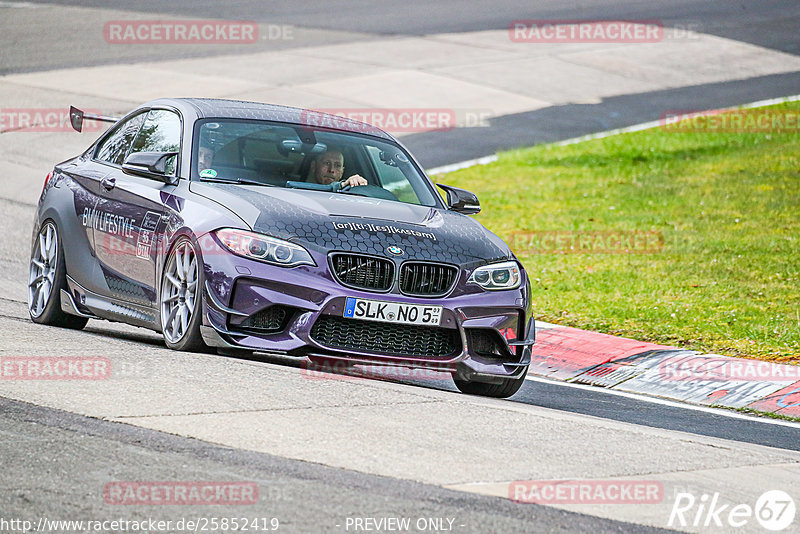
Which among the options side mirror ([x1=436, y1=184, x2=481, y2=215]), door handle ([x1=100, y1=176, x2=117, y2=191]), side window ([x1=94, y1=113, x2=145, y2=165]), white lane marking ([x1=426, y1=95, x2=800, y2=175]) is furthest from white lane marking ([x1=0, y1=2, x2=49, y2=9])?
side mirror ([x1=436, y1=184, x2=481, y2=215])

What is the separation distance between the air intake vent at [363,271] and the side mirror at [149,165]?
1.51m

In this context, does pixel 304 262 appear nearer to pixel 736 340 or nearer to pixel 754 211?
pixel 736 340

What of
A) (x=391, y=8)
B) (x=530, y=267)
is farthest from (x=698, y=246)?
(x=391, y=8)

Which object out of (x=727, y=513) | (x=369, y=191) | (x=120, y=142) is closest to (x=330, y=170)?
(x=369, y=191)

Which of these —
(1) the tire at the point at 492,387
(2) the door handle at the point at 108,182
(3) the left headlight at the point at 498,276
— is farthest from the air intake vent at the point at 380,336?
(2) the door handle at the point at 108,182

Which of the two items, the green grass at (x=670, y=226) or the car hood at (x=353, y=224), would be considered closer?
the car hood at (x=353, y=224)

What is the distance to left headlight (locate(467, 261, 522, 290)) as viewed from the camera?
26.1ft

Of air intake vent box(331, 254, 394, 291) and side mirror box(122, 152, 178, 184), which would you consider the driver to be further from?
air intake vent box(331, 254, 394, 291)

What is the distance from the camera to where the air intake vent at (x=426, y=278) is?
25.3 feet

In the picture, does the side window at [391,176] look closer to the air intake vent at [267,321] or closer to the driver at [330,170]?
the driver at [330,170]

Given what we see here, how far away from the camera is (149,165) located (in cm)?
840

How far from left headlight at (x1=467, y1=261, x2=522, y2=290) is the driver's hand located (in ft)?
4.27

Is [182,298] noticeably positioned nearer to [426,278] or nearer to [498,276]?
[426,278]

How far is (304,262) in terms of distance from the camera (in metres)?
7.55
